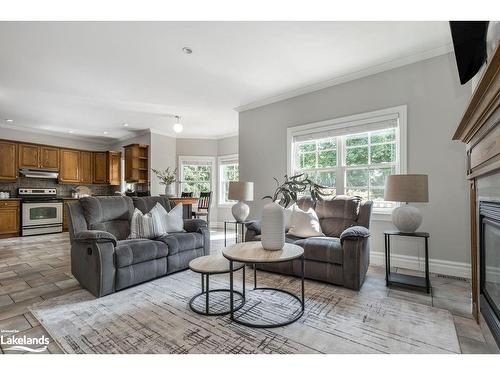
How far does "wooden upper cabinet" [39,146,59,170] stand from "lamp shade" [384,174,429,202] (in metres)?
7.71

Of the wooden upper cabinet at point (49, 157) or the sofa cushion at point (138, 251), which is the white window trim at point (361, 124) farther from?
the wooden upper cabinet at point (49, 157)

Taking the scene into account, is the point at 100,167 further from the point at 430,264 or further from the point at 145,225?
the point at 430,264

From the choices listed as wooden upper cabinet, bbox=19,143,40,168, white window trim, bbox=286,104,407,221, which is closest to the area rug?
white window trim, bbox=286,104,407,221

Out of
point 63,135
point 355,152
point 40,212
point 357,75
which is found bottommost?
point 40,212

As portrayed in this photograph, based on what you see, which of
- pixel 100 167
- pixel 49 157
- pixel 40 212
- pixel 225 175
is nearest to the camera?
pixel 40 212

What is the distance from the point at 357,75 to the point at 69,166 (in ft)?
24.0

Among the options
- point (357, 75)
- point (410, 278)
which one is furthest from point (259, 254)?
point (357, 75)

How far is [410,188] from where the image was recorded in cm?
249

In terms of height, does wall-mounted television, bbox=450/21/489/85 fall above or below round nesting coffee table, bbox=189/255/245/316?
above

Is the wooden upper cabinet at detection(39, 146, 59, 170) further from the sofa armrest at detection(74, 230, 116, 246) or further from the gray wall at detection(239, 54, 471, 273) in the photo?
the gray wall at detection(239, 54, 471, 273)

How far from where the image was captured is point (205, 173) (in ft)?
23.7

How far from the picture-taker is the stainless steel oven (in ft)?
18.8
